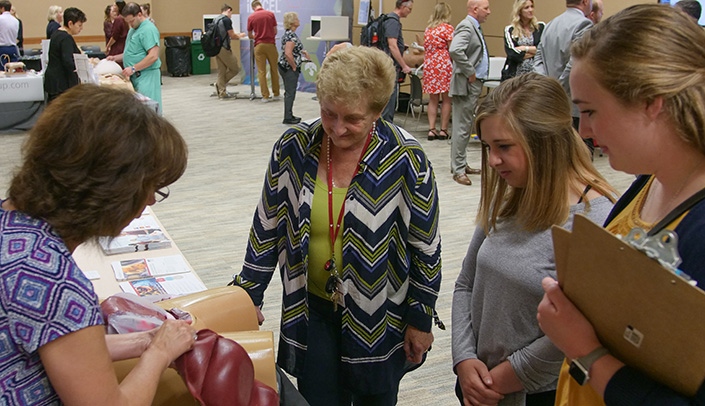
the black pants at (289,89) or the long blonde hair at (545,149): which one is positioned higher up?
the long blonde hair at (545,149)

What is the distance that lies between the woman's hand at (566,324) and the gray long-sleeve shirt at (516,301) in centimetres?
46

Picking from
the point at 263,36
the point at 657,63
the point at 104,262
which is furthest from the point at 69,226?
the point at 263,36

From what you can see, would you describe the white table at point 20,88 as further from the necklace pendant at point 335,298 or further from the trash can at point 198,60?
the necklace pendant at point 335,298

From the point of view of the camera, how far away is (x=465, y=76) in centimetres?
673

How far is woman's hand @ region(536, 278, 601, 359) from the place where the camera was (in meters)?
1.14

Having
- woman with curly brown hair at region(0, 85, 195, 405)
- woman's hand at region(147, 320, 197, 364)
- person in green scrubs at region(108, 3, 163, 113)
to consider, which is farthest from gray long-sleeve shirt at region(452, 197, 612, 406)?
person in green scrubs at region(108, 3, 163, 113)

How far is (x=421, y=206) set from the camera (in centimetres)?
195

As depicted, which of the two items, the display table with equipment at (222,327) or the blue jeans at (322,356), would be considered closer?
the display table with equipment at (222,327)

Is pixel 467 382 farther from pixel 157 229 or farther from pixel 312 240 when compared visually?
pixel 157 229

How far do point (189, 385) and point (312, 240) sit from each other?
71 centimetres

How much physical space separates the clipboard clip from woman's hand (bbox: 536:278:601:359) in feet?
0.69

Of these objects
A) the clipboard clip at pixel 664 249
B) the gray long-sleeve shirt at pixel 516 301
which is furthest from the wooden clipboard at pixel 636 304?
the gray long-sleeve shirt at pixel 516 301

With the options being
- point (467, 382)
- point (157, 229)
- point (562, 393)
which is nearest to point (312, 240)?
point (467, 382)

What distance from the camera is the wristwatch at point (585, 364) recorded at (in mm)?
1132
